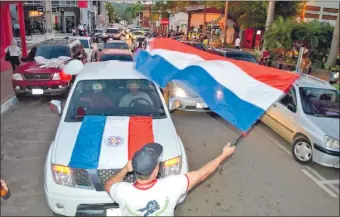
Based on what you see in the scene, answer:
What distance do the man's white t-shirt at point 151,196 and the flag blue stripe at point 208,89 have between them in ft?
3.95

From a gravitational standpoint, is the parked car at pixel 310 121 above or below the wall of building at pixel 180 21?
below

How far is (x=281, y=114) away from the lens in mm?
7230

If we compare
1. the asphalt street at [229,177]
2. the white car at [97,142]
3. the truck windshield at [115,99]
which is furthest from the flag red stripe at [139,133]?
the asphalt street at [229,177]

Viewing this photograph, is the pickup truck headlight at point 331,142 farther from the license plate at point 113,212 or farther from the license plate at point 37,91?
the license plate at point 37,91

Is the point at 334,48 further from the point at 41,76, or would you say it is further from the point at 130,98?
the point at 130,98

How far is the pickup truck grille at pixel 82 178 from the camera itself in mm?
3738

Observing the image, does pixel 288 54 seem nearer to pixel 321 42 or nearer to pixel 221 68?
pixel 321 42

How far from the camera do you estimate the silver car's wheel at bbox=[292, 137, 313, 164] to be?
6.06 meters

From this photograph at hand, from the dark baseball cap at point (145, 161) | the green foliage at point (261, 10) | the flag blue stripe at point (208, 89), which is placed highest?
the green foliage at point (261, 10)

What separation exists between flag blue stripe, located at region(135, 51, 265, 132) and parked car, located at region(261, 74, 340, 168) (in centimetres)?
254

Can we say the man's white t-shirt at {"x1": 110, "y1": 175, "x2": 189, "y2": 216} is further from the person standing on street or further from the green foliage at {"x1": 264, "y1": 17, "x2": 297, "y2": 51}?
the green foliage at {"x1": 264, "y1": 17, "x2": 297, "y2": 51}

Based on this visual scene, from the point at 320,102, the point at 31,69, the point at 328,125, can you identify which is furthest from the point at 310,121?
the point at 31,69

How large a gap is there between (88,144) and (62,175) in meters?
0.47

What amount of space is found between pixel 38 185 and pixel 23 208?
31.1 inches
